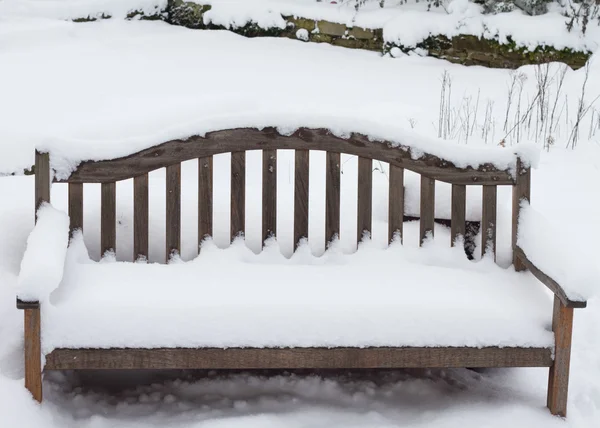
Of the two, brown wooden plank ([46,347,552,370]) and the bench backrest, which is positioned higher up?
the bench backrest

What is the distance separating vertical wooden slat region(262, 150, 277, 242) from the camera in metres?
3.01

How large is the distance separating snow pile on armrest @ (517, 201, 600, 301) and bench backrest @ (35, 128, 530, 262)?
89mm

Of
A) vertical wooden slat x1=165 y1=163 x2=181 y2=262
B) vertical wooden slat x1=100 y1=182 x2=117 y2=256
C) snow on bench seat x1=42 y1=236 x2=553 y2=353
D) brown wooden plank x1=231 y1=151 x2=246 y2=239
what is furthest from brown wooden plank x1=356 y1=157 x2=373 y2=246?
vertical wooden slat x1=100 y1=182 x2=117 y2=256

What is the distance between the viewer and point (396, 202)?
10.0 feet

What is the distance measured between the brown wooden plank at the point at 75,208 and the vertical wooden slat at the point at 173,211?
0.34 m

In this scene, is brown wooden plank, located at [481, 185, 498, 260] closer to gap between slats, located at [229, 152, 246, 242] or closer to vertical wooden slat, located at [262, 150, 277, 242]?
vertical wooden slat, located at [262, 150, 277, 242]

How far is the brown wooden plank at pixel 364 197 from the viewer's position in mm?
3035

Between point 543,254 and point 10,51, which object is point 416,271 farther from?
point 10,51

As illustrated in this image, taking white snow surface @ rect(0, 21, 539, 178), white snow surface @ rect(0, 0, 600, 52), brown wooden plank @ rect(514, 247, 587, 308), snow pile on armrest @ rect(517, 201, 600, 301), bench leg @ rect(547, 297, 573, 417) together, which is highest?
white snow surface @ rect(0, 0, 600, 52)

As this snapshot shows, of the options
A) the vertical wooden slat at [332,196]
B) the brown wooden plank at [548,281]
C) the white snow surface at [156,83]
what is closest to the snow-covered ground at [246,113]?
the white snow surface at [156,83]

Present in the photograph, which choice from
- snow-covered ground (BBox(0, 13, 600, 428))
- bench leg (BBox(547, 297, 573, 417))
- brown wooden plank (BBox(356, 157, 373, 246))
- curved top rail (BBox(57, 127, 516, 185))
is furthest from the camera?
brown wooden plank (BBox(356, 157, 373, 246))

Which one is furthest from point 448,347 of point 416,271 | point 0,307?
point 0,307

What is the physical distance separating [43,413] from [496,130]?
4676 mm

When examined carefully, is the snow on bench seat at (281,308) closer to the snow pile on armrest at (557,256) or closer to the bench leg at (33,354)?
the bench leg at (33,354)
